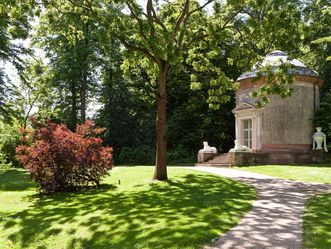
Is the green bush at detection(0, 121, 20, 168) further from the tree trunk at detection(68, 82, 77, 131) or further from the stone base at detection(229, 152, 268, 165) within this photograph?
the stone base at detection(229, 152, 268, 165)

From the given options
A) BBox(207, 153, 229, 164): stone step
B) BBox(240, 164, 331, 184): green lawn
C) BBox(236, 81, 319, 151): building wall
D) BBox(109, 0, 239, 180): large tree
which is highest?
BBox(109, 0, 239, 180): large tree

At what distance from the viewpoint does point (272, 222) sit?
8414 mm

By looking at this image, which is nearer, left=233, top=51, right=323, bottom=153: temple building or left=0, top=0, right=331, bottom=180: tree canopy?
left=0, top=0, right=331, bottom=180: tree canopy

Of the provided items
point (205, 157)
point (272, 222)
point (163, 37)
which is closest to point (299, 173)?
point (163, 37)

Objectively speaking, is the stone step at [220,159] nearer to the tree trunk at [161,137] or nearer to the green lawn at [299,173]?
the green lawn at [299,173]

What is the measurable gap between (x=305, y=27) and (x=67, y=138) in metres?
8.77

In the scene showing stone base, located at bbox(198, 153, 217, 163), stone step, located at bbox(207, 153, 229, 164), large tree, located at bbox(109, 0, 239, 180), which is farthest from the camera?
stone base, located at bbox(198, 153, 217, 163)

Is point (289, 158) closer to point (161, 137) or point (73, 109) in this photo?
point (161, 137)

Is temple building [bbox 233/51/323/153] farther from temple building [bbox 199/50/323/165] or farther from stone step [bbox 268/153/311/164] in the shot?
stone step [bbox 268/153/311/164]

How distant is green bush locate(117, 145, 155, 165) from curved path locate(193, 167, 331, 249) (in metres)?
17.3

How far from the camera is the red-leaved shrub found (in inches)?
558

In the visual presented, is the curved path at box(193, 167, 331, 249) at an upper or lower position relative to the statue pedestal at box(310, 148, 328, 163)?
lower

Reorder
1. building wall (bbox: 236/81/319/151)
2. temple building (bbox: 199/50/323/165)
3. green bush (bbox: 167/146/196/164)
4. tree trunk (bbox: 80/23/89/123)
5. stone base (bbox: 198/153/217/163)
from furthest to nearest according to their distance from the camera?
tree trunk (bbox: 80/23/89/123) → green bush (bbox: 167/146/196/164) → stone base (bbox: 198/153/217/163) → building wall (bbox: 236/81/319/151) → temple building (bbox: 199/50/323/165)

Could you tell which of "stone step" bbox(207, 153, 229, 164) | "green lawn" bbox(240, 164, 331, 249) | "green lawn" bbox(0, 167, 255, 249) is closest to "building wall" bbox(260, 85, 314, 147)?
"stone step" bbox(207, 153, 229, 164)
